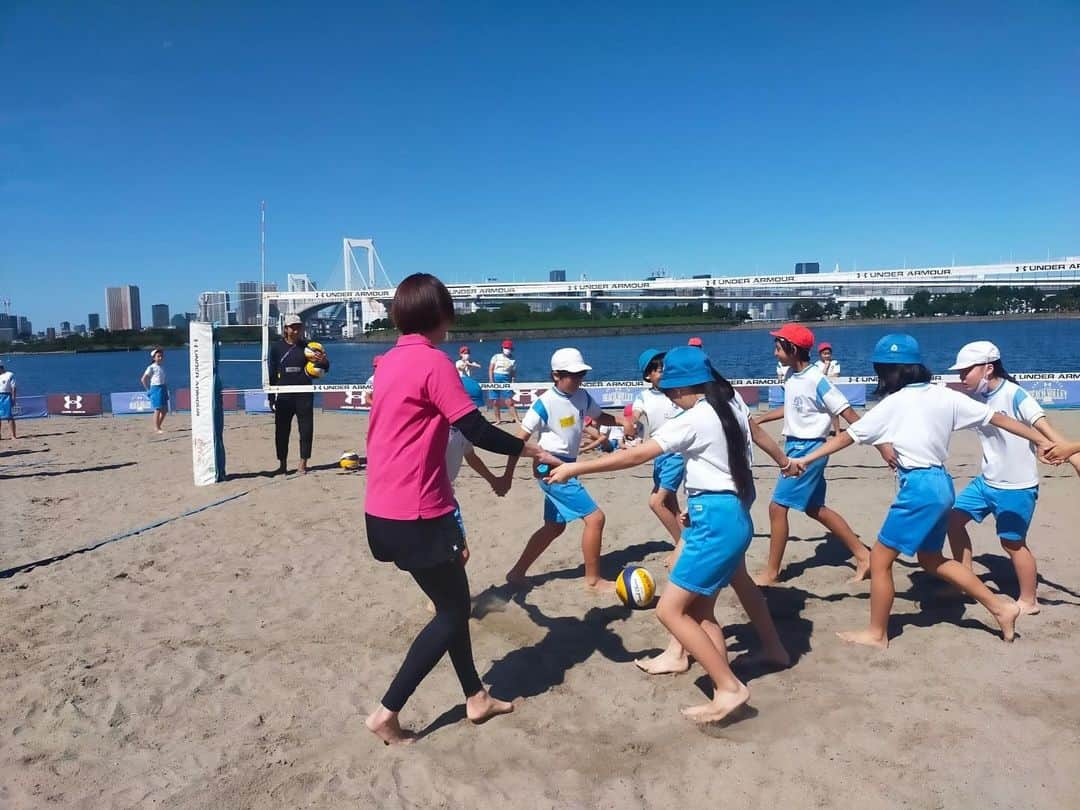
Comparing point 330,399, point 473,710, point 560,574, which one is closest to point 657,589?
point 560,574

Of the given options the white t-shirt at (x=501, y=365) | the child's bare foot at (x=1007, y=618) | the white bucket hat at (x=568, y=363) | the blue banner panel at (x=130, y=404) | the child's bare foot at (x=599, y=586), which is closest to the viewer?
the child's bare foot at (x=1007, y=618)

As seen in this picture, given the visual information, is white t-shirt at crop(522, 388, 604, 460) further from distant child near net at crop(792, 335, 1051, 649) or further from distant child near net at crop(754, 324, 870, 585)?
distant child near net at crop(792, 335, 1051, 649)

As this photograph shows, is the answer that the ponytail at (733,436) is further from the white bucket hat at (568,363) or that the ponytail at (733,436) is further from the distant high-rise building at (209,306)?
the distant high-rise building at (209,306)

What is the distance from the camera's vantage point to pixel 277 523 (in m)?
7.28

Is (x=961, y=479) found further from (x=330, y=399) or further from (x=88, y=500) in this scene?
(x=330, y=399)

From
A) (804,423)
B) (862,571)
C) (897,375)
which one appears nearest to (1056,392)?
(862,571)

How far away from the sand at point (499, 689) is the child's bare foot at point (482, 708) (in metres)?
0.07

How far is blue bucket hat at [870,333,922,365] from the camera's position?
4.04 m

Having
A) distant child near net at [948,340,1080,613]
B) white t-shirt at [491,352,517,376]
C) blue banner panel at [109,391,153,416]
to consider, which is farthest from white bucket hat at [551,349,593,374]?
blue banner panel at [109,391,153,416]

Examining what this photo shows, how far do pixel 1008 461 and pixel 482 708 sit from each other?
3.46 m

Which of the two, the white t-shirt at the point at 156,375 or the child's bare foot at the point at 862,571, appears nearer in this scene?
the child's bare foot at the point at 862,571

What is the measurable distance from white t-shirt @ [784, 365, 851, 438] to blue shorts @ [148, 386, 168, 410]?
13.8 meters

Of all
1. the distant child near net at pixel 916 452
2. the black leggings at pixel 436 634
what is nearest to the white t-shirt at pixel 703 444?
the black leggings at pixel 436 634

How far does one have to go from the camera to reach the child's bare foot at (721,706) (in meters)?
3.30
